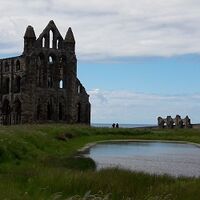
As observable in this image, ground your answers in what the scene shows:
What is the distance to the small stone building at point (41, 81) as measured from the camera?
263 ft

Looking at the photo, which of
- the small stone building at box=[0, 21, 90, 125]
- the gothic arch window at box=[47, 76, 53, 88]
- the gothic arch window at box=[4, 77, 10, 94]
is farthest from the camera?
the gothic arch window at box=[4, 77, 10, 94]

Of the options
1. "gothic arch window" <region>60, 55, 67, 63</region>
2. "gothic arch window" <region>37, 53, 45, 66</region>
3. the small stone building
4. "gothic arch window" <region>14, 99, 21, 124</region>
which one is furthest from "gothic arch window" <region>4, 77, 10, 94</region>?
"gothic arch window" <region>60, 55, 67, 63</region>

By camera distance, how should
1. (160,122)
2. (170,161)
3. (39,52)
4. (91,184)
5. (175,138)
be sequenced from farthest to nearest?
(160,122), (39,52), (175,138), (170,161), (91,184)

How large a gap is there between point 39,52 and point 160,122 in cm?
2378

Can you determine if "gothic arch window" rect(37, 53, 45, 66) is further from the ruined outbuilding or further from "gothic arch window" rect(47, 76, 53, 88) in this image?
the ruined outbuilding

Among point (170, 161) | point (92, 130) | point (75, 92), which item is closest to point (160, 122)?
point (75, 92)

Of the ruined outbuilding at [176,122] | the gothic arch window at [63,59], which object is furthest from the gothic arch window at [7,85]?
the ruined outbuilding at [176,122]

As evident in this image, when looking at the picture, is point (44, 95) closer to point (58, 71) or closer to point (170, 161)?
point (58, 71)

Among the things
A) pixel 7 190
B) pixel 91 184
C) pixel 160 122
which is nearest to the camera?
pixel 7 190

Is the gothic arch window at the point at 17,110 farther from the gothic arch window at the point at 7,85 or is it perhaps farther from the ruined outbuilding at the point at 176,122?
the ruined outbuilding at the point at 176,122

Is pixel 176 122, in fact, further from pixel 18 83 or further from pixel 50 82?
pixel 18 83

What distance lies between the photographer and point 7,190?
1357 centimetres

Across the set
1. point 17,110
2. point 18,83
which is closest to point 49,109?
point 17,110

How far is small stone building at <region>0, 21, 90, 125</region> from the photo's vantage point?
263ft
